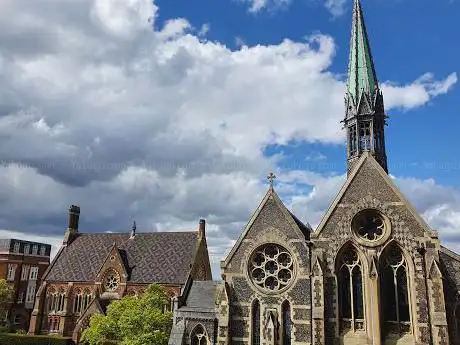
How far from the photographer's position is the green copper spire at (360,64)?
136 feet

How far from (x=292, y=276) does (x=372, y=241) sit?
675 cm

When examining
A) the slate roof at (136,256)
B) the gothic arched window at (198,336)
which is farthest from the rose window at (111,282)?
the gothic arched window at (198,336)

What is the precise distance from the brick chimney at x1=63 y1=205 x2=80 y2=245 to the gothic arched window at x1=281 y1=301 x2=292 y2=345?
4625 cm

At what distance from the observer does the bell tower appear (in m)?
38.4

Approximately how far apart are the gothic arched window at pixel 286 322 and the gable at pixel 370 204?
19.7 ft

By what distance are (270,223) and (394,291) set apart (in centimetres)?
1063

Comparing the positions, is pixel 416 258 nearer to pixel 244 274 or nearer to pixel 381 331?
pixel 381 331

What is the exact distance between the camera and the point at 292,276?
105 ft

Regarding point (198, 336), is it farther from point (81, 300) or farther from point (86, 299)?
point (81, 300)

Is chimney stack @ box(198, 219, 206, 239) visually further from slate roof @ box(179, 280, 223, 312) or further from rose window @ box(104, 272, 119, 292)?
slate roof @ box(179, 280, 223, 312)

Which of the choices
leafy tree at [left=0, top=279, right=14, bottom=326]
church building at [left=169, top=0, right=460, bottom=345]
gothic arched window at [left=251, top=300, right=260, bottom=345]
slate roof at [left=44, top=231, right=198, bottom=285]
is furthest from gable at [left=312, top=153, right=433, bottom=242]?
leafy tree at [left=0, top=279, right=14, bottom=326]

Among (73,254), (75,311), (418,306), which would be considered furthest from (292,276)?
(73,254)

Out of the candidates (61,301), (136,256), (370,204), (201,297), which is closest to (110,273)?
(136,256)

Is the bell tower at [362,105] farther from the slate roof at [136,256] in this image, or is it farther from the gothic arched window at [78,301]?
the gothic arched window at [78,301]
